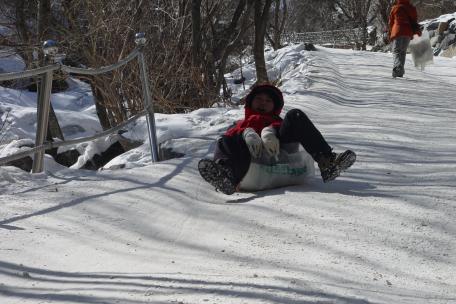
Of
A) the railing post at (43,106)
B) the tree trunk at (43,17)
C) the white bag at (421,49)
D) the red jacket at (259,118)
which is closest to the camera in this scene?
the red jacket at (259,118)

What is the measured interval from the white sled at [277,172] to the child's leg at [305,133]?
11 cm

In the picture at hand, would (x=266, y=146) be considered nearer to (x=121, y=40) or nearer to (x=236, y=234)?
(x=236, y=234)

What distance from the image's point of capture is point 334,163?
13.1 feet

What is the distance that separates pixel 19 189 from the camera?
4039mm

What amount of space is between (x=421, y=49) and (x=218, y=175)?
9.65 m

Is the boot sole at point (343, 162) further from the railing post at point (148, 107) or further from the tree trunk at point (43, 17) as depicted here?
the tree trunk at point (43, 17)

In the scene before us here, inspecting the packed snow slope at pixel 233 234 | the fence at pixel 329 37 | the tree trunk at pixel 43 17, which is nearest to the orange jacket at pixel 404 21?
the tree trunk at pixel 43 17

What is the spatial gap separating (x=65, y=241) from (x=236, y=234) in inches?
33.4

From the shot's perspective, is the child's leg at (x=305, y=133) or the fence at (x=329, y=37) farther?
the fence at (x=329, y=37)

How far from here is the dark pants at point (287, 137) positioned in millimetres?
4020

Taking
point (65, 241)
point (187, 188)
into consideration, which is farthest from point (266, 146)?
point (65, 241)

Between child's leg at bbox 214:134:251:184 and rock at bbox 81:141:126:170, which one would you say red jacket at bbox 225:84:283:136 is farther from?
rock at bbox 81:141:126:170

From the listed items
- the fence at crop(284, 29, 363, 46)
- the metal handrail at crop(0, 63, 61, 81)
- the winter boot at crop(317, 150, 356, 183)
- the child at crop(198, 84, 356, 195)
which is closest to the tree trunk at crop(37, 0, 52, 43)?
the metal handrail at crop(0, 63, 61, 81)

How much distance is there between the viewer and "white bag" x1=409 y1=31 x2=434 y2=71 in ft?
40.2
